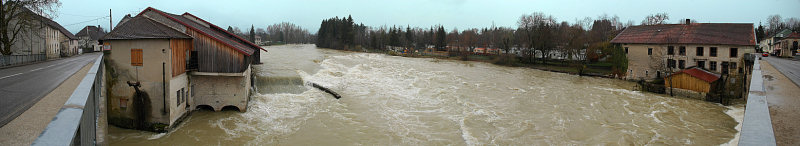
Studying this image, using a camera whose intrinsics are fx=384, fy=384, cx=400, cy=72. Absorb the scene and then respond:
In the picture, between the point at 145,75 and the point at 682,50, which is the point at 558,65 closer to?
the point at 682,50

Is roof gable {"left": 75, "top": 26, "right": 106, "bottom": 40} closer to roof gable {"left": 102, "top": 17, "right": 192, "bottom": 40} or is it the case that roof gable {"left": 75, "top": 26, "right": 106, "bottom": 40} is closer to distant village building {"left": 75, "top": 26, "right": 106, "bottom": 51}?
distant village building {"left": 75, "top": 26, "right": 106, "bottom": 51}

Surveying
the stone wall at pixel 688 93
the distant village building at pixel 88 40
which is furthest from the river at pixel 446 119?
the distant village building at pixel 88 40

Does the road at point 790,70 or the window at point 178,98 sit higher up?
the road at point 790,70

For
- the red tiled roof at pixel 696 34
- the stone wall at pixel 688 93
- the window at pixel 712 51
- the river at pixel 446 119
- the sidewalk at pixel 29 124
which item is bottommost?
the river at pixel 446 119

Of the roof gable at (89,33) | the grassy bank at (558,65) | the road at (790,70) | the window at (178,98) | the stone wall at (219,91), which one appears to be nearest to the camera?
the road at (790,70)

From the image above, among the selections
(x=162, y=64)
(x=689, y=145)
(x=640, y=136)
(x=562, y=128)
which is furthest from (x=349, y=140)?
(x=689, y=145)

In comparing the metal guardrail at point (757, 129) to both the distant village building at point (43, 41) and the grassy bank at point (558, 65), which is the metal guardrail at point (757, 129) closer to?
the distant village building at point (43, 41)

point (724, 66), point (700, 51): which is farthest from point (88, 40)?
point (724, 66)

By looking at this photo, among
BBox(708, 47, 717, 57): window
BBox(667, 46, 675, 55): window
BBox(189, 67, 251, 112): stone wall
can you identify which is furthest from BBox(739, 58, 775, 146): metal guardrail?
BBox(667, 46, 675, 55): window

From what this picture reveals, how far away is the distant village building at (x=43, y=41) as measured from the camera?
86.8ft

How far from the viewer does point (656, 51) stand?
1152 inches

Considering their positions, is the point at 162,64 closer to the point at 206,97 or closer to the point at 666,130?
the point at 206,97

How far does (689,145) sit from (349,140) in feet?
37.8

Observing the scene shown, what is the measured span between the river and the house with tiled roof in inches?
269
